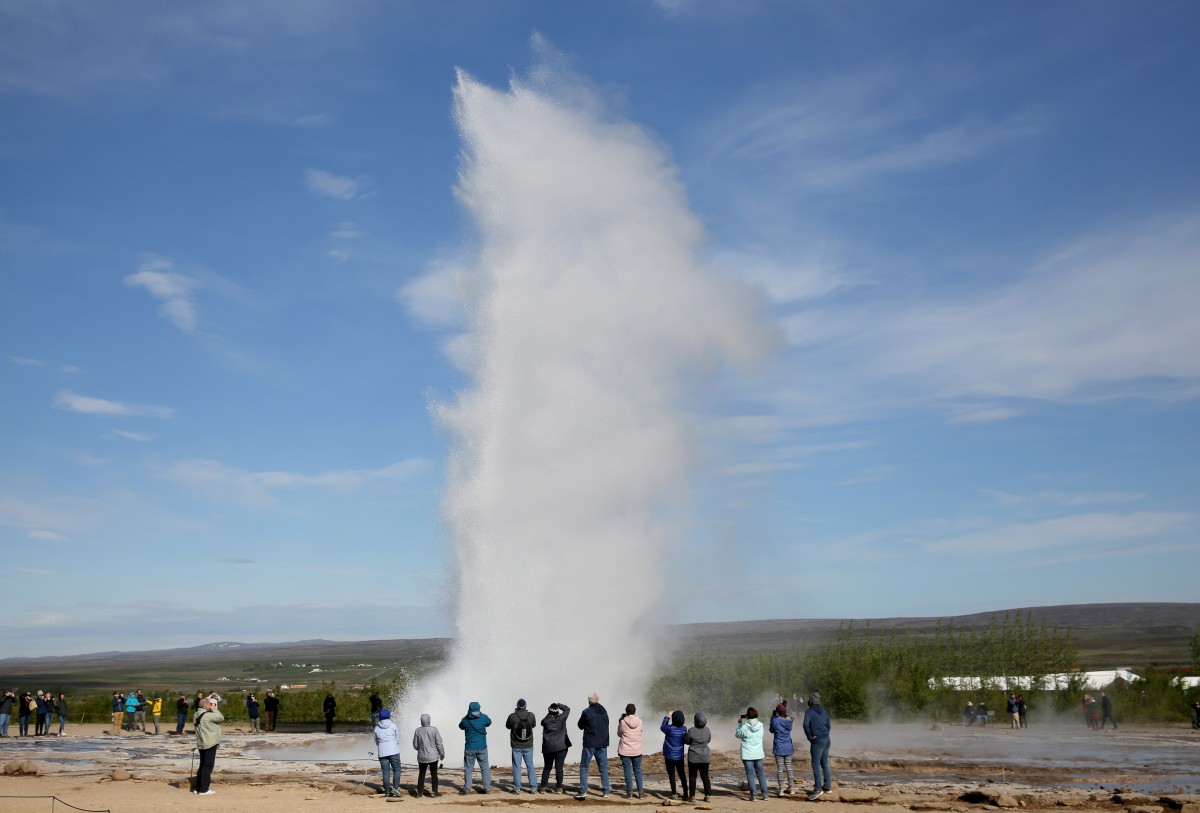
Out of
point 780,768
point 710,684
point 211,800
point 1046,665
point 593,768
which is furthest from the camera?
point 1046,665

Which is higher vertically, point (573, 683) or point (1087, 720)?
point (573, 683)

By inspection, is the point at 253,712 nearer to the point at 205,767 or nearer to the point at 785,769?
the point at 205,767

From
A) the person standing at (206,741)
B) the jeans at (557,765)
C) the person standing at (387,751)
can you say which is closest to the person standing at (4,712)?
the person standing at (206,741)

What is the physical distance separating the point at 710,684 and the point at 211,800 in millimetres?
27189

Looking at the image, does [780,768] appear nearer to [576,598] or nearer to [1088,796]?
[1088,796]

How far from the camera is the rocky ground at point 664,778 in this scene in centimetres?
1520

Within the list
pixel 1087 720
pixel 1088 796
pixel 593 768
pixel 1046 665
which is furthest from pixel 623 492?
pixel 1046 665

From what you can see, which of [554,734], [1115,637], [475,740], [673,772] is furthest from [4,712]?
[1115,637]

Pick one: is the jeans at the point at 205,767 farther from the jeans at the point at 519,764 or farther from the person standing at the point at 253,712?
the person standing at the point at 253,712

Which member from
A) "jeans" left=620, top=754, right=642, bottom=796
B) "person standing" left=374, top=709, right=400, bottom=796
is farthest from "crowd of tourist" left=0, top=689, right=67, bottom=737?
"jeans" left=620, top=754, right=642, bottom=796

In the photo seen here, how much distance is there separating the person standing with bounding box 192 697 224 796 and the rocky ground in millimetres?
277

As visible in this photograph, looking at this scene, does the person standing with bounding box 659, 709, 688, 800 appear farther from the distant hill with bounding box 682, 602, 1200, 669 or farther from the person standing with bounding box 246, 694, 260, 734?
the distant hill with bounding box 682, 602, 1200, 669

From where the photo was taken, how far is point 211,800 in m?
15.5

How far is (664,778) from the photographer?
61.3 ft
